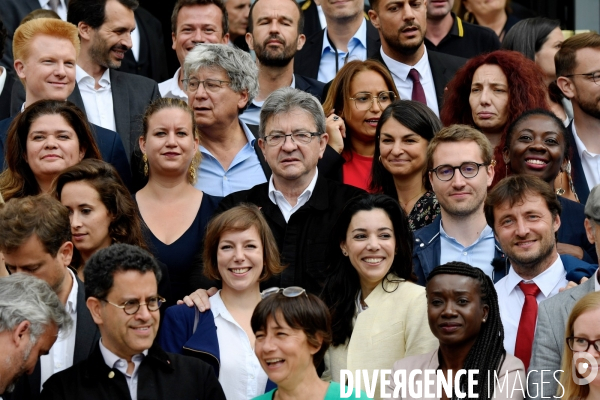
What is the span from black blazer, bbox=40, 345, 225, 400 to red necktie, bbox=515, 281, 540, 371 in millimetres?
1620

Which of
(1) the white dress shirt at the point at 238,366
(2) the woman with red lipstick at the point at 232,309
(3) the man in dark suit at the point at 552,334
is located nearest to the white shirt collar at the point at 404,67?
(2) the woman with red lipstick at the point at 232,309

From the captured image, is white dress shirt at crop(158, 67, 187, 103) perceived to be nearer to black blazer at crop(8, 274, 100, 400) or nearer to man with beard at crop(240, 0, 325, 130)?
man with beard at crop(240, 0, 325, 130)

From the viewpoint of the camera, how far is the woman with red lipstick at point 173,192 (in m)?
7.33

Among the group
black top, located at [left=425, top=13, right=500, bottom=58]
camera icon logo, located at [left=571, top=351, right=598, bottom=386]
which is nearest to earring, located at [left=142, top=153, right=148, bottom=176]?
black top, located at [left=425, top=13, right=500, bottom=58]

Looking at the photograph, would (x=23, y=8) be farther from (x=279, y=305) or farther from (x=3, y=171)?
(x=279, y=305)

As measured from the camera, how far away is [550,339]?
6.13 metres

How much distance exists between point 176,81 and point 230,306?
3.14 metres

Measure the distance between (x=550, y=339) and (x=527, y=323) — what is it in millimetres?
373

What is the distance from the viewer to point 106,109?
350 inches

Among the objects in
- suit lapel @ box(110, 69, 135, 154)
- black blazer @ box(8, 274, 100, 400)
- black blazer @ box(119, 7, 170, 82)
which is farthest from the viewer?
black blazer @ box(119, 7, 170, 82)

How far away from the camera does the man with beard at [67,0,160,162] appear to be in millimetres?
8773

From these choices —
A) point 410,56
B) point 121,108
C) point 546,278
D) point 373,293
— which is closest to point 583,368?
point 546,278

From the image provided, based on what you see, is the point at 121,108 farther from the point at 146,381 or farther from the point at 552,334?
the point at 552,334

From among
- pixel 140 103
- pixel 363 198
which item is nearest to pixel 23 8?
pixel 140 103
